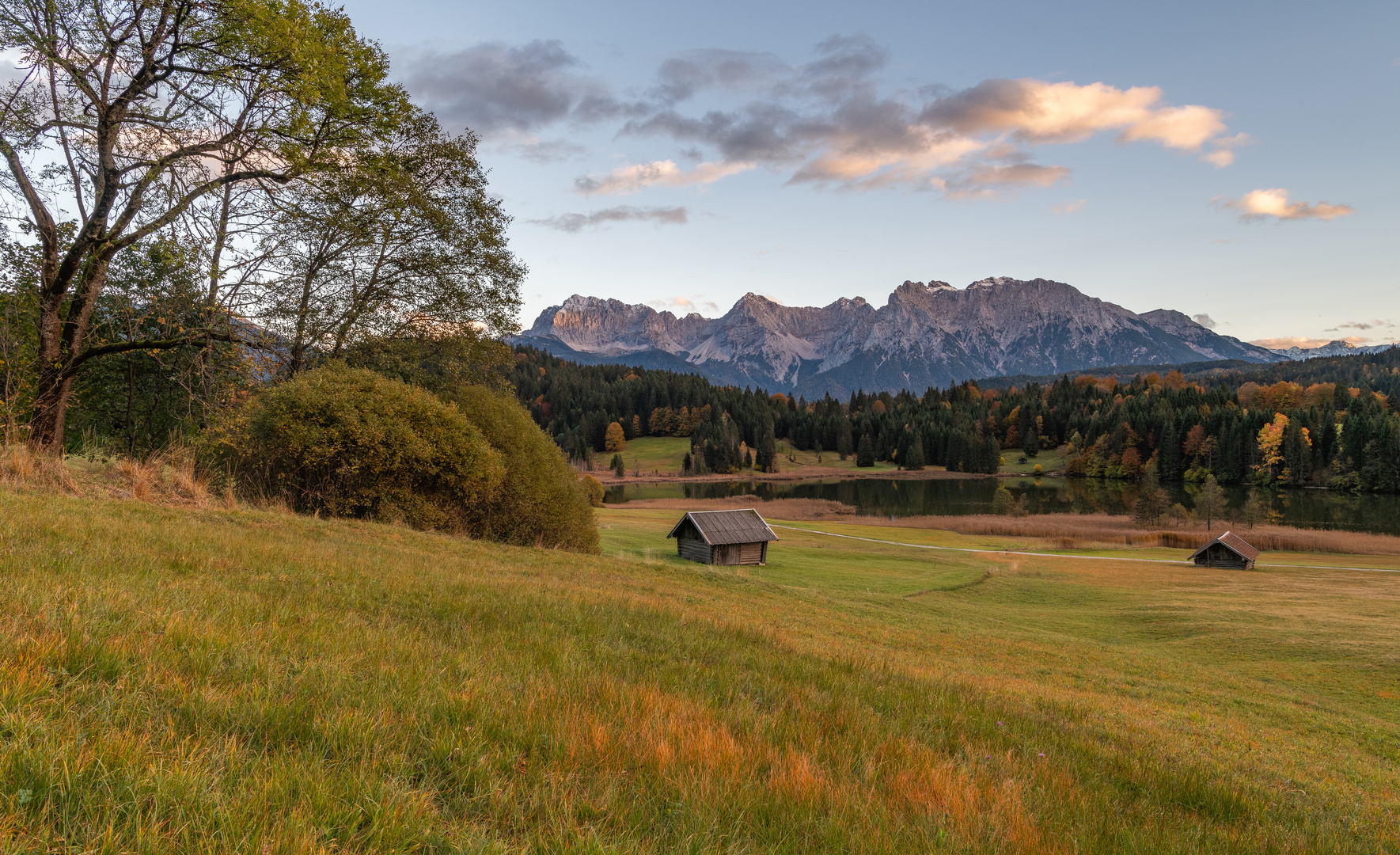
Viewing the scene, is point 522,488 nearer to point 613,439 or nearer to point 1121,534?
point 1121,534

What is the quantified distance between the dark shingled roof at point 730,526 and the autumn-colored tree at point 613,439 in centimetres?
12508

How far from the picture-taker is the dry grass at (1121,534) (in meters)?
51.8

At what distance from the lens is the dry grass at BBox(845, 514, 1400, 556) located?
51844mm

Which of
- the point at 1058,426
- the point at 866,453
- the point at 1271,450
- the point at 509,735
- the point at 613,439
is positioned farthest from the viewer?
the point at 1058,426

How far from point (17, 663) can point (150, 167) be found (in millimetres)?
15368

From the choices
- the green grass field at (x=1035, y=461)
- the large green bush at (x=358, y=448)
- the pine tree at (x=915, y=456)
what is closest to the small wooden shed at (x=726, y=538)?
the large green bush at (x=358, y=448)

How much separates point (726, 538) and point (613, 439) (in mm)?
128728

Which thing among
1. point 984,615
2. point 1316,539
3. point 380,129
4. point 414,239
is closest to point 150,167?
point 380,129

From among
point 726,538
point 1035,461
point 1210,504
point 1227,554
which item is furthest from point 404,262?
point 1035,461

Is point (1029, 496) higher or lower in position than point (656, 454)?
lower

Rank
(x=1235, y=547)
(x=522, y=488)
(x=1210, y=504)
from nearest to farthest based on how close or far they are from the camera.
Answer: (x=522, y=488) < (x=1235, y=547) < (x=1210, y=504)

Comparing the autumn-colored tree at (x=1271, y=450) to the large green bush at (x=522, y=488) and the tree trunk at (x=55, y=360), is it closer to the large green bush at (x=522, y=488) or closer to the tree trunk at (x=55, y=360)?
the large green bush at (x=522, y=488)

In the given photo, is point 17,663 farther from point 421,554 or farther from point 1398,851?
point 421,554

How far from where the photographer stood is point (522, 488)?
88.0 ft
